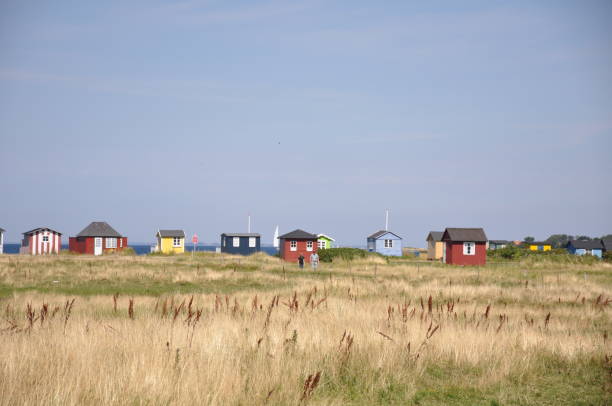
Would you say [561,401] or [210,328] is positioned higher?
[210,328]

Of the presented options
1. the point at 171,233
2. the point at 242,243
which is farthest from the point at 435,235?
the point at 171,233

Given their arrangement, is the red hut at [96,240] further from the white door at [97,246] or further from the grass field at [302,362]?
the grass field at [302,362]

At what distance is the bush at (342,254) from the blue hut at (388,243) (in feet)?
68.6

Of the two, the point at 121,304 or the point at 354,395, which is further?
the point at 121,304

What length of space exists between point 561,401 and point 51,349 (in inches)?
260

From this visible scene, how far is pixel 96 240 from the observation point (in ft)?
210

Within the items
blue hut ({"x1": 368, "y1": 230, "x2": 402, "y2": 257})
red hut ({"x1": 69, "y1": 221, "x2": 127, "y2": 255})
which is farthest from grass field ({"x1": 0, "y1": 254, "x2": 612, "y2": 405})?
blue hut ({"x1": 368, "y1": 230, "x2": 402, "y2": 257})

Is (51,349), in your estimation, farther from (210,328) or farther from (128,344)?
(210,328)

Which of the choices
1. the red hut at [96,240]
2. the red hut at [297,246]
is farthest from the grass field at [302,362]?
the red hut at [96,240]

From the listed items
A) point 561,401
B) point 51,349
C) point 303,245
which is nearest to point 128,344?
point 51,349

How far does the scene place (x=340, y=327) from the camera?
32.3ft

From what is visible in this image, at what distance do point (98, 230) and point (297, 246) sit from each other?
83.9 ft

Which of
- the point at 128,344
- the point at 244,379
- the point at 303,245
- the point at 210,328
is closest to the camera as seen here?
the point at 244,379

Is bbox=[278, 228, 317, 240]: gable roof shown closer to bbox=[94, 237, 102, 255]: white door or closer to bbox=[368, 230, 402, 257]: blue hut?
bbox=[368, 230, 402, 257]: blue hut
